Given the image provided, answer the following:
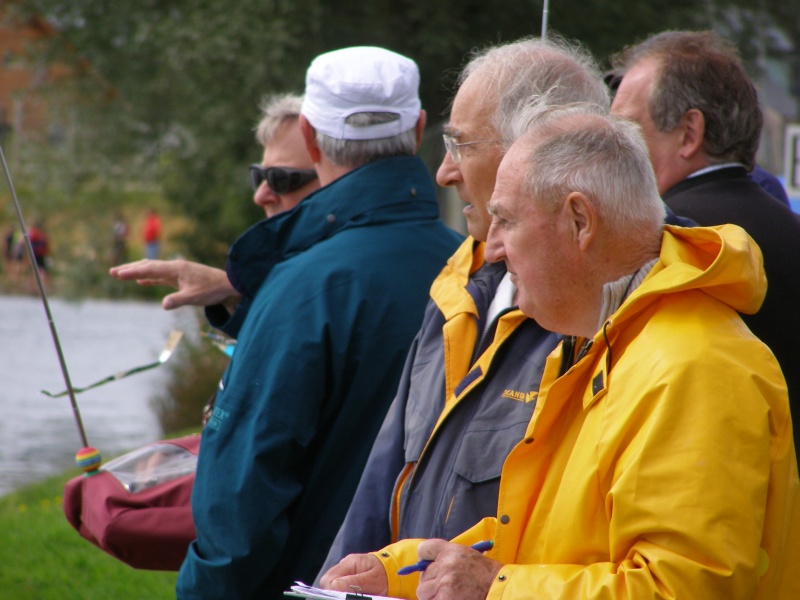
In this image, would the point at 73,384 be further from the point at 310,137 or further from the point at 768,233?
the point at 768,233

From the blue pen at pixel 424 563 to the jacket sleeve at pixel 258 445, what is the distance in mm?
757

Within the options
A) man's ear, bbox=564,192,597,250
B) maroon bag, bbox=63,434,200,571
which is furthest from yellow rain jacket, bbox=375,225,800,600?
maroon bag, bbox=63,434,200,571

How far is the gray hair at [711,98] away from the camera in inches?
116

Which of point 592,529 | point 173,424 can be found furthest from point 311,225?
point 173,424

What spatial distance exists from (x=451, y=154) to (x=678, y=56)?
2.85ft

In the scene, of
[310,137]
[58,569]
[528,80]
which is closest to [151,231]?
[58,569]

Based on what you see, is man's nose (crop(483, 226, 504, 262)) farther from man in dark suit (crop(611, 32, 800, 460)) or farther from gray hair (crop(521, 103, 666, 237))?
man in dark suit (crop(611, 32, 800, 460))

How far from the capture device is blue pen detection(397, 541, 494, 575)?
188 centimetres

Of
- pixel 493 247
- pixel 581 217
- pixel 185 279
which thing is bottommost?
pixel 185 279

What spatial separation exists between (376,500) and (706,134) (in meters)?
1.35

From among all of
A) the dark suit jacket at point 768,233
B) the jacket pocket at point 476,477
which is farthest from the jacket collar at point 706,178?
the jacket pocket at point 476,477

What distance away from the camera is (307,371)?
8.68 feet

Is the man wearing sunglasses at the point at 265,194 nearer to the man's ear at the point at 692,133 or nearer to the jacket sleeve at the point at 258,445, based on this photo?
the jacket sleeve at the point at 258,445

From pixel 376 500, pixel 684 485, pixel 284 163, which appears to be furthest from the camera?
pixel 284 163
